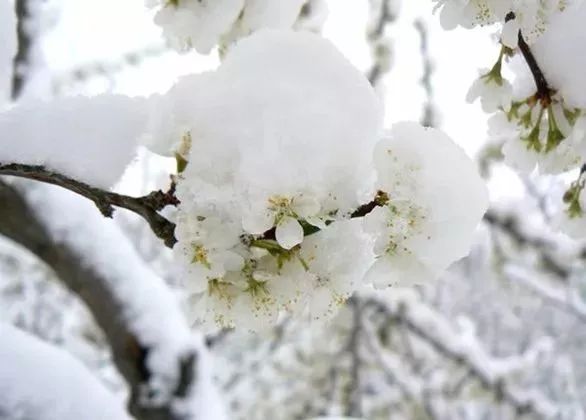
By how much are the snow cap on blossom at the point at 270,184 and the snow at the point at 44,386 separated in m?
0.53

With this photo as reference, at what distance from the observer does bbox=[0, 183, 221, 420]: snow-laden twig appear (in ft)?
4.27

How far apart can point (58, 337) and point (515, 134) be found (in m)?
3.87

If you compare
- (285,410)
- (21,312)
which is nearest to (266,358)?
(285,410)

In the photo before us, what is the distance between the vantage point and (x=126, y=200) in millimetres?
517

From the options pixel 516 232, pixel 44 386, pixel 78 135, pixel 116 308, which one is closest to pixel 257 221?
pixel 78 135

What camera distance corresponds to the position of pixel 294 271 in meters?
0.51

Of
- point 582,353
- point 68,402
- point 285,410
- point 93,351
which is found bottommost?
point 68,402

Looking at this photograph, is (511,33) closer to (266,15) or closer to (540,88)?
(540,88)

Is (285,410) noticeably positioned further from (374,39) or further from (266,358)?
(374,39)

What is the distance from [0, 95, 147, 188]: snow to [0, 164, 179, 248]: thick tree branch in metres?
0.02

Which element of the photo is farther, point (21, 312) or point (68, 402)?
point (21, 312)

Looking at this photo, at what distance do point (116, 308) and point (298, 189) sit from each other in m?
0.99

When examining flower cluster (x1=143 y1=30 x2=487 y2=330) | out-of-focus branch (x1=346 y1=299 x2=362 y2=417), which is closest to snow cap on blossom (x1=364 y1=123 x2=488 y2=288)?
flower cluster (x1=143 y1=30 x2=487 y2=330)

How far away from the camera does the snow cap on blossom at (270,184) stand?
0.49 metres
